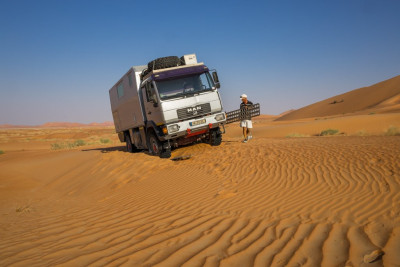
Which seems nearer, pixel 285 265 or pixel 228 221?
pixel 285 265

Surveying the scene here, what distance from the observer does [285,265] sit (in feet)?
7.80

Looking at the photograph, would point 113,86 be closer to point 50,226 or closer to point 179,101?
point 179,101

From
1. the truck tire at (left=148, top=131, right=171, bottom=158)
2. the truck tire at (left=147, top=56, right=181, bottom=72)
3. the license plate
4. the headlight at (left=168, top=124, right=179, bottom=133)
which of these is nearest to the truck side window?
the truck tire at (left=147, top=56, right=181, bottom=72)

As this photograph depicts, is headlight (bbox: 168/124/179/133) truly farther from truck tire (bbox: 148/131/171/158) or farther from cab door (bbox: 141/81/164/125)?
truck tire (bbox: 148/131/171/158)

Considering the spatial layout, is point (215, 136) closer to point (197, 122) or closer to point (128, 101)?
point (197, 122)

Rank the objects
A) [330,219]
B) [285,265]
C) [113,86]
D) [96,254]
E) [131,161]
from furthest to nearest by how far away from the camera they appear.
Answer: [113,86] → [131,161] → [330,219] → [96,254] → [285,265]

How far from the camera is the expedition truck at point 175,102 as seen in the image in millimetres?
8648

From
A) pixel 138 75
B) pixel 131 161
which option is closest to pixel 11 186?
pixel 131 161

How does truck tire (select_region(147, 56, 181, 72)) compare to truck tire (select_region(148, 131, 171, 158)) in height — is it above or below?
above

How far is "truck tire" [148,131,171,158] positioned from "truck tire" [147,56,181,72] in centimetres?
253

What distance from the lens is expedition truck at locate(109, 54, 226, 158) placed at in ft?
28.4

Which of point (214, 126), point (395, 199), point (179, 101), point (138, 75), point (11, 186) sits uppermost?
point (138, 75)

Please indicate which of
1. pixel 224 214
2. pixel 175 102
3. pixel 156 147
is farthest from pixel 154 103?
pixel 224 214

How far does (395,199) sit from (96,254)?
4366 millimetres
